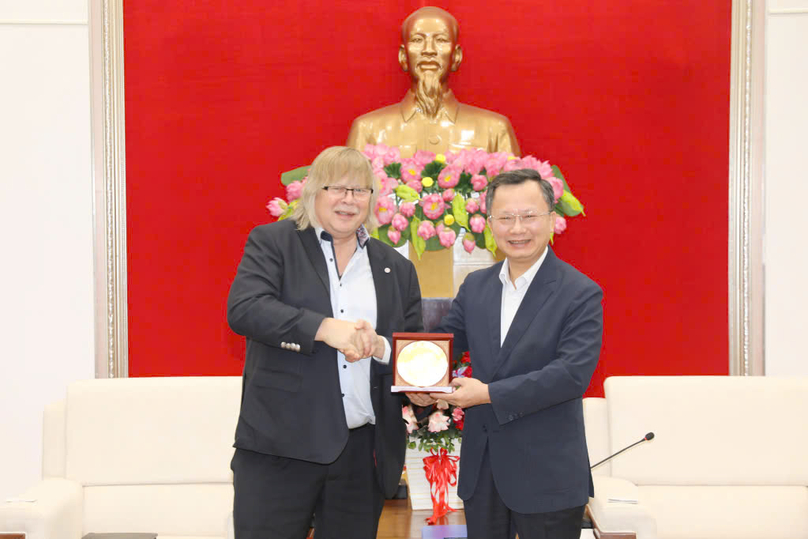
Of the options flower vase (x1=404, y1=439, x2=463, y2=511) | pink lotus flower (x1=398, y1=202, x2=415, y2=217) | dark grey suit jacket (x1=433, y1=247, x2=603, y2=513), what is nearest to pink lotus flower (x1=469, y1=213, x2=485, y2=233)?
pink lotus flower (x1=398, y1=202, x2=415, y2=217)

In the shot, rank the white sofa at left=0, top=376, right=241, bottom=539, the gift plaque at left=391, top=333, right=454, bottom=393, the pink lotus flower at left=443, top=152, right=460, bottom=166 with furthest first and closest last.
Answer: the pink lotus flower at left=443, top=152, right=460, bottom=166 → the white sofa at left=0, top=376, right=241, bottom=539 → the gift plaque at left=391, top=333, right=454, bottom=393

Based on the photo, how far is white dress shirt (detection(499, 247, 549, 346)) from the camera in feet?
6.31

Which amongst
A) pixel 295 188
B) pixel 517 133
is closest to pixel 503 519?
pixel 295 188

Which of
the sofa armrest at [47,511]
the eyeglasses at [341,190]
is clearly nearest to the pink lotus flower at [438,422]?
the eyeglasses at [341,190]

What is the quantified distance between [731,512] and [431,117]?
2.33m

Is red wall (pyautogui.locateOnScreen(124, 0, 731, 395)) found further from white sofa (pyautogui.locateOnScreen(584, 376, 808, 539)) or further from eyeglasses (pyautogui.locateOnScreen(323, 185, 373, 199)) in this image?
eyeglasses (pyautogui.locateOnScreen(323, 185, 373, 199))

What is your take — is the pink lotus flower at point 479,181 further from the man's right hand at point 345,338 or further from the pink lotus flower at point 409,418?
Result: the man's right hand at point 345,338

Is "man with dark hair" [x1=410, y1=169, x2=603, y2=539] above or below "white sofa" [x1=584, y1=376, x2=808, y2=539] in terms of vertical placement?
above

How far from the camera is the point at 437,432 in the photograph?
2.86 metres

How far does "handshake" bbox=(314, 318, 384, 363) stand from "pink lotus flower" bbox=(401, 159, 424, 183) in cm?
133

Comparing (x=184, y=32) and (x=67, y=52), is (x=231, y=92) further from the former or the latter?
(x=67, y=52)

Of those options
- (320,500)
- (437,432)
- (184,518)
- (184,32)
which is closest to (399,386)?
(320,500)

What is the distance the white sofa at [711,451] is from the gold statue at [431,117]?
5.11 ft

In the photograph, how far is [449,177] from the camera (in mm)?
3006
